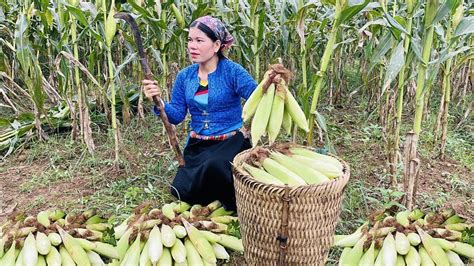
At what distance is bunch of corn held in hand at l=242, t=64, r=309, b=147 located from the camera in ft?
7.41

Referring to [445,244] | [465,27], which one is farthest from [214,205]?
[465,27]

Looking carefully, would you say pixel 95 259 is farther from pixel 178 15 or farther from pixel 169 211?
pixel 178 15

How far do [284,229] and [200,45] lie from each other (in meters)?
1.30

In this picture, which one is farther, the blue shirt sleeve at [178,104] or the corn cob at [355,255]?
the blue shirt sleeve at [178,104]

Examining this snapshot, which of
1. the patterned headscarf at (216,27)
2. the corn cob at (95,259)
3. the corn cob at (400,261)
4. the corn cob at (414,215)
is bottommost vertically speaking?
the corn cob at (95,259)

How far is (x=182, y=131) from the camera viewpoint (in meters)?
4.54

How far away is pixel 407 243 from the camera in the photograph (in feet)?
8.06

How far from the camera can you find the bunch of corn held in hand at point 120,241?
2.38 meters

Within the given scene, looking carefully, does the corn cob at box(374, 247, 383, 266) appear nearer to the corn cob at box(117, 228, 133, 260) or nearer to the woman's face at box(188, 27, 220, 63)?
the corn cob at box(117, 228, 133, 260)

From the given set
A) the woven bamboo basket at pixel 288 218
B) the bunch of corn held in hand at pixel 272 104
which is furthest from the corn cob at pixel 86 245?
the bunch of corn held in hand at pixel 272 104

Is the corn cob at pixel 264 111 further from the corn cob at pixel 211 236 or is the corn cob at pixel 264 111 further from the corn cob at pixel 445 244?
the corn cob at pixel 445 244

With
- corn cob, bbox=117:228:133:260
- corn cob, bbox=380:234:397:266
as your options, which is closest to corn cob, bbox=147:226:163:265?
corn cob, bbox=117:228:133:260

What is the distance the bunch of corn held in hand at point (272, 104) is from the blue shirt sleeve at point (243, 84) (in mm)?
599

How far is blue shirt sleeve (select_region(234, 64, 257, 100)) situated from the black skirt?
0.31 metres
